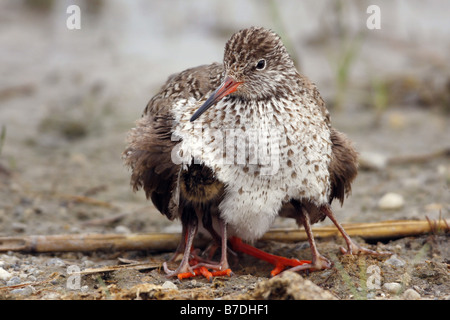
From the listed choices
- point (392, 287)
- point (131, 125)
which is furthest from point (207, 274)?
point (131, 125)

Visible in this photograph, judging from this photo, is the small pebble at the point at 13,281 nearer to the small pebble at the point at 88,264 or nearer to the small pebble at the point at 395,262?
the small pebble at the point at 88,264

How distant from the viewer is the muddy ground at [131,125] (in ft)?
14.4

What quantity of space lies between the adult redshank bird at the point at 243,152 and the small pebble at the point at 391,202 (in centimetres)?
135

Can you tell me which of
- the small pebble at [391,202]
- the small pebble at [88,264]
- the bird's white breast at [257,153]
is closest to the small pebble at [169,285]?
the bird's white breast at [257,153]

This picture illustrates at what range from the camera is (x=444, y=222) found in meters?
5.04

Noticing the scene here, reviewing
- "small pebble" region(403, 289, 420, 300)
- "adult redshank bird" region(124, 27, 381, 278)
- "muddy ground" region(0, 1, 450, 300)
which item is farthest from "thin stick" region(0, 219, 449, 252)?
"small pebble" region(403, 289, 420, 300)

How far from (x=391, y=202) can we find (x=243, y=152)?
7.58 ft

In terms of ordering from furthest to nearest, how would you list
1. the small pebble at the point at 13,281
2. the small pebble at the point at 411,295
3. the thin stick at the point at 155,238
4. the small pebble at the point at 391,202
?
the small pebble at the point at 391,202 → the thin stick at the point at 155,238 → the small pebble at the point at 13,281 → the small pebble at the point at 411,295

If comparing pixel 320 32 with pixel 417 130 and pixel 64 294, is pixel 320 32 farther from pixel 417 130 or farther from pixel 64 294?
pixel 64 294

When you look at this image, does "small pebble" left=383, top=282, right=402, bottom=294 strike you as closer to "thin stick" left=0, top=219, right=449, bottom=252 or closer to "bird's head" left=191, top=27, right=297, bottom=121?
"thin stick" left=0, top=219, right=449, bottom=252

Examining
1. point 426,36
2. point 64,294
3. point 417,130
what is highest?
point 426,36

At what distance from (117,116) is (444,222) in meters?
4.67

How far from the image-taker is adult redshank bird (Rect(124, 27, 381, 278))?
14.4 feet
